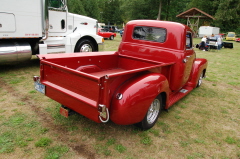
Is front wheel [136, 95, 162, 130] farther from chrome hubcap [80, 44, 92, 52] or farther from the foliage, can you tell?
the foliage

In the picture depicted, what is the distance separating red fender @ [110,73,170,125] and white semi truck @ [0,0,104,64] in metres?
4.68

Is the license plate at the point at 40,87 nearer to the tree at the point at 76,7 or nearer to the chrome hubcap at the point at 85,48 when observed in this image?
the chrome hubcap at the point at 85,48

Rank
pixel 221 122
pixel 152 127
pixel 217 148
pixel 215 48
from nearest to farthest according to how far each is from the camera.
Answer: pixel 217 148, pixel 152 127, pixel 221 122, pixel 215 48

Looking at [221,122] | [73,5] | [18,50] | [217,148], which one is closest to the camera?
[217,148]

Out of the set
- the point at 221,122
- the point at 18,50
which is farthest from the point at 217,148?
the point at 18,50

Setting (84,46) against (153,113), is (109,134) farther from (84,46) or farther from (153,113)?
(84,46)

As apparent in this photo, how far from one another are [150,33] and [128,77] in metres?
1.89

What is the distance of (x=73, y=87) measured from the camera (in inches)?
105

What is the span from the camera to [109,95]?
251 cm

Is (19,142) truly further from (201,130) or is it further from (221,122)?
(221,122)

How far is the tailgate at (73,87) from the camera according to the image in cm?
242

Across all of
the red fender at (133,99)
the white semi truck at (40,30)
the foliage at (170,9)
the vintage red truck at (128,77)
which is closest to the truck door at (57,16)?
the white semi truck at (40,30)

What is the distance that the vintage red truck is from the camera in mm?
2486

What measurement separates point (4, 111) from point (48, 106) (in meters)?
0.78
